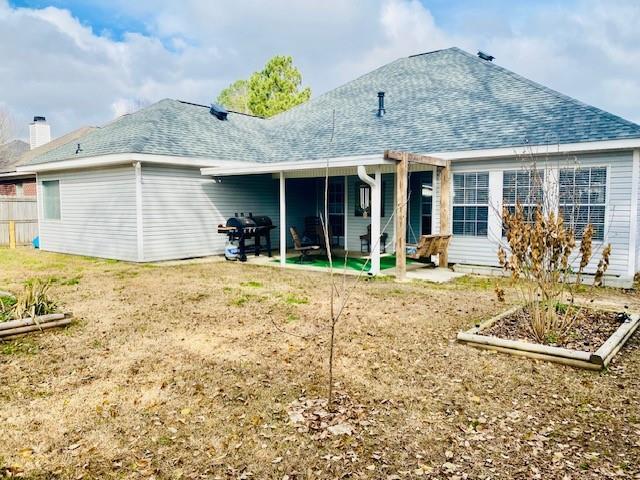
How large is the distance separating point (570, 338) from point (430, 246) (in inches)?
186

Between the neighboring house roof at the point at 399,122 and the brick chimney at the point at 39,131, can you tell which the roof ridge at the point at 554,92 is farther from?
the brick chimney at the point at 39,131

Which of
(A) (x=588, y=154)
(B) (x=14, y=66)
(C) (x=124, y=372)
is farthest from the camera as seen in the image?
(B) (x=14, y=66)

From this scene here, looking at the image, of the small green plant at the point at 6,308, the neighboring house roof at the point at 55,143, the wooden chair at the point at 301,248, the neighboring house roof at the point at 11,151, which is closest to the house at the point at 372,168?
the wooden chair at the point at 301,248

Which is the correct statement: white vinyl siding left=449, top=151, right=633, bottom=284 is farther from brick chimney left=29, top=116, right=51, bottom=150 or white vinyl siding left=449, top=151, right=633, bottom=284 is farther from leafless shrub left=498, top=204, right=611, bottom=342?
brick chimney left=29, top=116, right=51, bottom=150

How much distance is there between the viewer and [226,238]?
525 inches

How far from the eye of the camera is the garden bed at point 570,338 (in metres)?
4.47

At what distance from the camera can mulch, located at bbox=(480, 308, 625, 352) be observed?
16.1 ft

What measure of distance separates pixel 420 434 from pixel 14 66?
48710 mm

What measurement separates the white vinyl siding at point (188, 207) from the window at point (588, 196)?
27.4 ft

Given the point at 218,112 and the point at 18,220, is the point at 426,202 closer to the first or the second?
the point at 218,112

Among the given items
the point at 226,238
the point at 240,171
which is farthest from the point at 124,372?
the point at 226,238

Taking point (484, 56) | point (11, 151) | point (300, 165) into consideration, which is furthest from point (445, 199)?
point (11, 151)

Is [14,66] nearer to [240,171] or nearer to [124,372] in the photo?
[240,171]

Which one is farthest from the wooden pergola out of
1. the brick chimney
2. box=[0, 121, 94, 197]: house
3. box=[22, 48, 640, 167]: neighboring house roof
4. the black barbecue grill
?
the brick chimney
